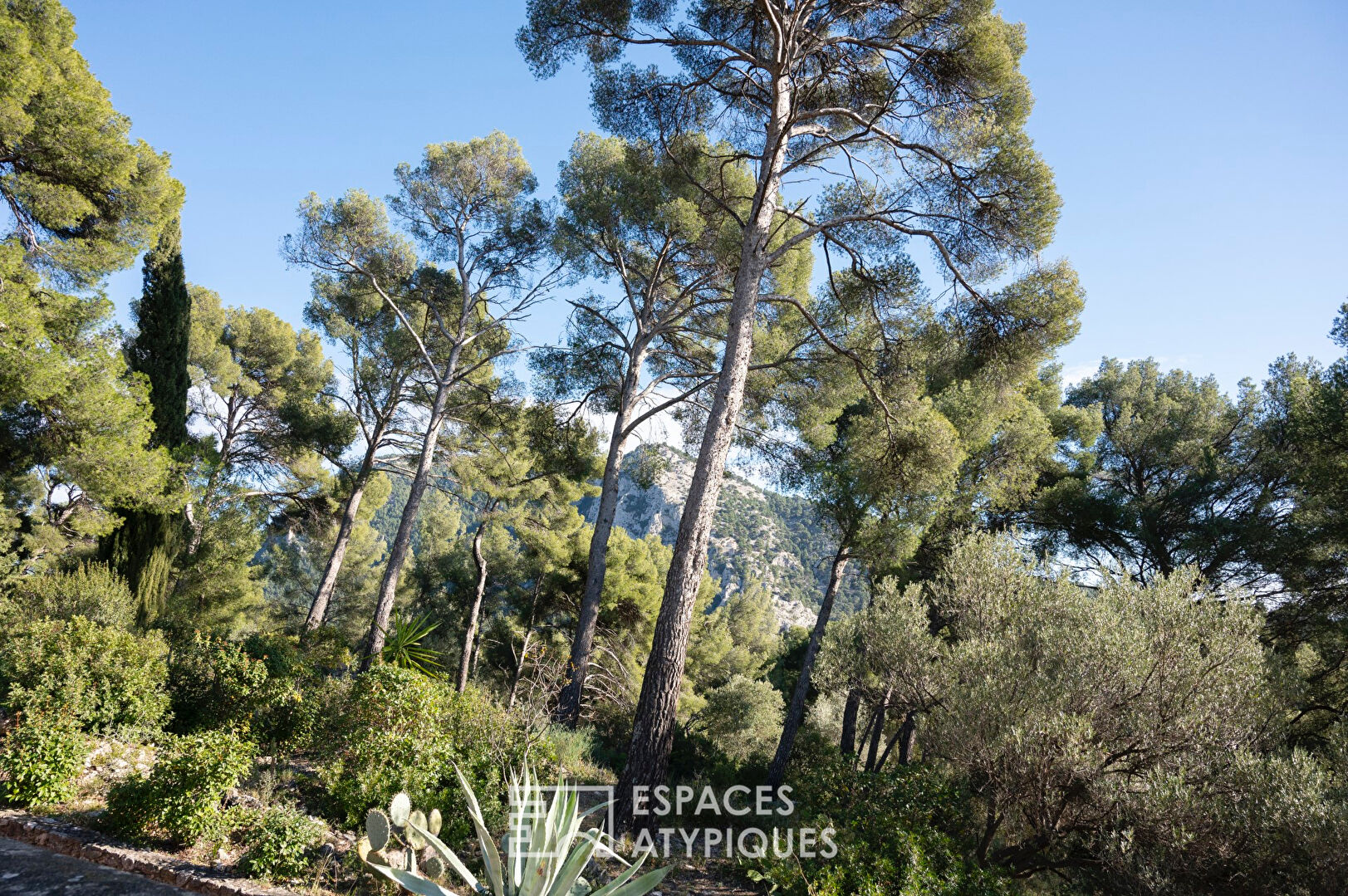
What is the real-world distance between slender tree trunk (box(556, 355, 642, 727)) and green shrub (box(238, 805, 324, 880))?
5390 millimetres

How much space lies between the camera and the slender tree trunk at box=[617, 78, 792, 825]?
5574mm

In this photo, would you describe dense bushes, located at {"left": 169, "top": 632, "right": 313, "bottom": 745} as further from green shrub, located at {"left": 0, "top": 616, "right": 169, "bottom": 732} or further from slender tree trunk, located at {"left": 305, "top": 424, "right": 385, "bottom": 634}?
slender tree trunk, located at {"left": 305, "top": 424, "right": 385, "bottom": 634}

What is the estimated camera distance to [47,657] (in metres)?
5.46

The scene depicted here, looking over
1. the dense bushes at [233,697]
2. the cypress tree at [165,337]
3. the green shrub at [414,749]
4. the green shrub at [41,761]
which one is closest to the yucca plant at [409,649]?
the dense bushes at [233,697]

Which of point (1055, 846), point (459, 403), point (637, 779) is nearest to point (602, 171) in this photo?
point (459, 403)

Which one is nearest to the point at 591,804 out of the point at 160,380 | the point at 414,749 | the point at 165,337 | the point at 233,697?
the point at 414,749

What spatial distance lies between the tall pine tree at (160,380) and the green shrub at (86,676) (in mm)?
5089

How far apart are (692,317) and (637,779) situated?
29.2ft

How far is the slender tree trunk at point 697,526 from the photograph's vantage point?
5.57 metres

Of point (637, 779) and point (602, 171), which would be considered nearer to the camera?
point (637, 779)

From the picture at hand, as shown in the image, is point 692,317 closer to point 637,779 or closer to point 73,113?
point 637,779

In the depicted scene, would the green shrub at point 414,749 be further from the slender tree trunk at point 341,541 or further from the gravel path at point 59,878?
the slender tree trunk at point 341,541

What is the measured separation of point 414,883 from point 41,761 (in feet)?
11.1

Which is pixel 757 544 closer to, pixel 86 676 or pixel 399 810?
pixel 86 676
